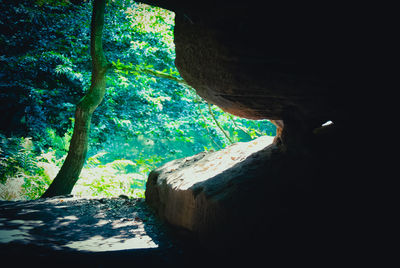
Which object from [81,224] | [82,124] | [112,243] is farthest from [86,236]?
[82,124]

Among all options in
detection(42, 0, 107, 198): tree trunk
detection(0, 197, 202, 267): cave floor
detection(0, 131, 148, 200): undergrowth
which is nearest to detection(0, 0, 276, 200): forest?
detection(0, 131, 148, 200): undergrowth

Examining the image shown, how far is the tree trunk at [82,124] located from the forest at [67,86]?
0.50m

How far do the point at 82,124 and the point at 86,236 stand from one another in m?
4.08

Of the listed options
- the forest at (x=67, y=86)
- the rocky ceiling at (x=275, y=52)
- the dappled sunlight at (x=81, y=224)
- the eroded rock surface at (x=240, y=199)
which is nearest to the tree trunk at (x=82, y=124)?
the forest at (x=67, y=86)

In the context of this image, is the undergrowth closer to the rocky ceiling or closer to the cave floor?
the cave floor

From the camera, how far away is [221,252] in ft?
7.69

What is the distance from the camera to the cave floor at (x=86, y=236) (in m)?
2.58

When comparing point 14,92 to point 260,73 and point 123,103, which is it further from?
point 260,73

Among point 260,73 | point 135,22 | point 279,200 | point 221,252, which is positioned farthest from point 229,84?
point 135,22

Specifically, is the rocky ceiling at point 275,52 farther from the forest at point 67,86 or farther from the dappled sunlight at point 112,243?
the forest at point 67,86

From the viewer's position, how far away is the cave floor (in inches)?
101

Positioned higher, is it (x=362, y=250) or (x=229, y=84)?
(x=229, y=84)

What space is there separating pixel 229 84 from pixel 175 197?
1.99 m

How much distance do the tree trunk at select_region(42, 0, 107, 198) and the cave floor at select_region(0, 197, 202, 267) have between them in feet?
4.02
